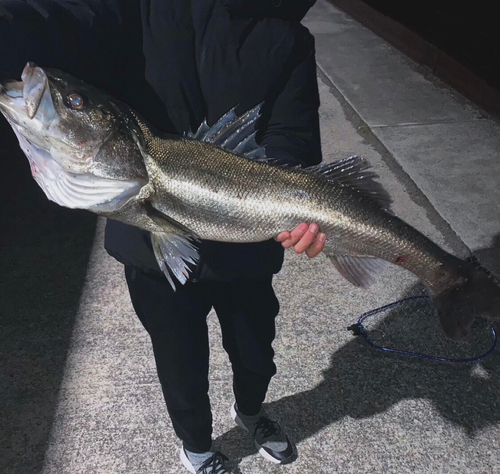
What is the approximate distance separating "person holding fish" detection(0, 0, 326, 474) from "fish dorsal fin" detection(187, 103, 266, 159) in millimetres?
135

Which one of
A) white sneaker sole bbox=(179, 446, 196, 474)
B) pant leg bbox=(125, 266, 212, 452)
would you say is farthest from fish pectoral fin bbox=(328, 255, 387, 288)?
white sneaker sole bbox=(179, 446, 196, 474)

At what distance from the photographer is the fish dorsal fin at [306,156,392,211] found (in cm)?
216

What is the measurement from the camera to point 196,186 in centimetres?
202

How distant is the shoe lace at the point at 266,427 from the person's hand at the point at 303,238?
3.80 feet

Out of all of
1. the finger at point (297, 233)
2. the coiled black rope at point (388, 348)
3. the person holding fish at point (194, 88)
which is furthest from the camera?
the coiled black rope at point (388, 348)

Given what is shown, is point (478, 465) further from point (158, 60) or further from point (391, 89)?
point (391, 89)

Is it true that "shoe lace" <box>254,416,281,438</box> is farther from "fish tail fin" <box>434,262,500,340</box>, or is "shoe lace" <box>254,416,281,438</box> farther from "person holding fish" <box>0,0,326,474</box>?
"fish tail fin" <box>434,262,500,340</box>

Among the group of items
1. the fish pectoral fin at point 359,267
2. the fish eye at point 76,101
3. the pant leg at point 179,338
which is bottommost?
the pant leg at point 179,338

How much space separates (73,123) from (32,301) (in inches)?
92.5

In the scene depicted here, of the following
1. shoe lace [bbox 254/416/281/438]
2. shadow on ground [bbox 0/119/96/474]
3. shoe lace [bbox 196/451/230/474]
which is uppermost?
shoe lace [bbox 254/416/281/438]

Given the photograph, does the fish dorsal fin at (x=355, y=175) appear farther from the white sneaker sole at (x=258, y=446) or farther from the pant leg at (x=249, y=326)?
the white sneaker sole at (x=258, y=446)

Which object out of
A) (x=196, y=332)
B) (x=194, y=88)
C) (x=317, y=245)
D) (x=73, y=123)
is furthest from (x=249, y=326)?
(x=73, y=123)

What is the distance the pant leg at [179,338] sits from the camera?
2260 millimetres

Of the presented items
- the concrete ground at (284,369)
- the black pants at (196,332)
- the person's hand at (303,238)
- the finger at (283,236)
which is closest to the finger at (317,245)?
the person's hand at (303,238)
